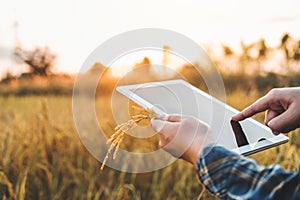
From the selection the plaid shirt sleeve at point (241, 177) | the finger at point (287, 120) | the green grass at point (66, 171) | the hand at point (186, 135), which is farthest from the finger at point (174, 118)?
the green grass at point (66, 171)

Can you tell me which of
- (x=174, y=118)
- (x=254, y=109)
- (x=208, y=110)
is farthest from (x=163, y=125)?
(x=208, y=110)

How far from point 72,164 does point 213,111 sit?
1327mm

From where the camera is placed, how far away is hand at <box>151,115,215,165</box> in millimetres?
985

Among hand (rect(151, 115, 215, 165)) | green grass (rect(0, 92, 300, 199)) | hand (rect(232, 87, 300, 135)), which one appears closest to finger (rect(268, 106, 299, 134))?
hand (rect(232, 87, 300, 135))

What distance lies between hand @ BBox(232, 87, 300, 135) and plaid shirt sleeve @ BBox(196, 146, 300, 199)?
0.28 meters

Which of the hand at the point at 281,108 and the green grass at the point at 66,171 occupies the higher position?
the hand at the point at 281,108

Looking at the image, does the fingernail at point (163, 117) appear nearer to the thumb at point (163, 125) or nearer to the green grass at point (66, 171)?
the thumb at point (163, 125)

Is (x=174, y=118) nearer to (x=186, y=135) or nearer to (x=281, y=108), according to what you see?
(x=186, y=135)

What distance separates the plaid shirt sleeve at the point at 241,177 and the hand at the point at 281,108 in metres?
0.28

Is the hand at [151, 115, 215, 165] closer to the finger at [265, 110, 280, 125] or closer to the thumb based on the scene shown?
the thumb

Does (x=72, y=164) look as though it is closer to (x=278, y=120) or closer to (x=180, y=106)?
(x=180, y=106)

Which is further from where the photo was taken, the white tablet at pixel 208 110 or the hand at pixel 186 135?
the white tablet at pixel 208 110

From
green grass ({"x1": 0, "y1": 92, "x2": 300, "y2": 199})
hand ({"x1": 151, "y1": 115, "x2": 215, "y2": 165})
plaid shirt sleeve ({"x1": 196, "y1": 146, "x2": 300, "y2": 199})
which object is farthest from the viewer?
green grass ({"x1": 0, "y1": 92, "x2": 300, "y2": 199})

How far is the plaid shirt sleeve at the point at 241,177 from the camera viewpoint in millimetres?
804
